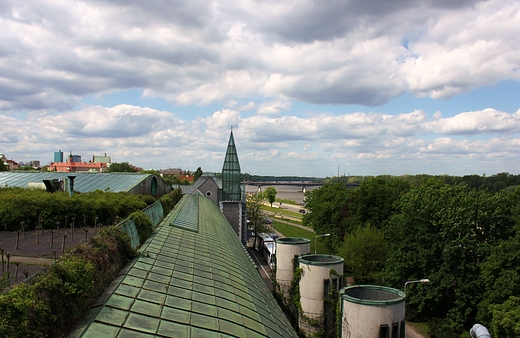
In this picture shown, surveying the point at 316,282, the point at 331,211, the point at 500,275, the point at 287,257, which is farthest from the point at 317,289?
the point at 331,211

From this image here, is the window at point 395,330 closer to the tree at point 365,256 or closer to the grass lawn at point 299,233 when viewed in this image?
the tree at point 365,256

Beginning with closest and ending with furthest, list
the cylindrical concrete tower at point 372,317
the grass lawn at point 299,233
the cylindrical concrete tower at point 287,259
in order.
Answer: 1. the cylindrical concrete tower at point 372,317
2. the cylindrical concrete tower at point 287,259
3. the grass lawn at point 299,233

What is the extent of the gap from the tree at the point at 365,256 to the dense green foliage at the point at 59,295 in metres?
28.2

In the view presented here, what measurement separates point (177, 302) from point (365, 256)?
29.5 m

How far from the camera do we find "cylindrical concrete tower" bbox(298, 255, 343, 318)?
21.7 metres

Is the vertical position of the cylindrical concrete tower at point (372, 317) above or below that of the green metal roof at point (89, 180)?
below

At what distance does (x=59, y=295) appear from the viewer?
22.6 ft

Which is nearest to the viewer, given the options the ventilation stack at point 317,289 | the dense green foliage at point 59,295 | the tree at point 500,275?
the dense green foliage at point 59,295

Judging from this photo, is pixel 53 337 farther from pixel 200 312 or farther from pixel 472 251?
pixel 472 251

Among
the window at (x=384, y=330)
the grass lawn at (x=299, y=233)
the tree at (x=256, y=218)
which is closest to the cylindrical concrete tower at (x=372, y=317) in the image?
the window at (x=384, y=330)

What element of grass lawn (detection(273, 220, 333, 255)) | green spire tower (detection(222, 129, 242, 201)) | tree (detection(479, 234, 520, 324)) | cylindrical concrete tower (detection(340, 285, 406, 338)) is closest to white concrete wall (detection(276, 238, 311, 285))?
cylindrical concrete tower (detection(340, 285, 406, 338))

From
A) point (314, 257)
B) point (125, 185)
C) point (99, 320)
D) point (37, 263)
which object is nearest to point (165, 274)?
point (99, 320)

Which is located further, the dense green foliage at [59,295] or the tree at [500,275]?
the tree at [500,275]

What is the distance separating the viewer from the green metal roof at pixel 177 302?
6754 millimetres
